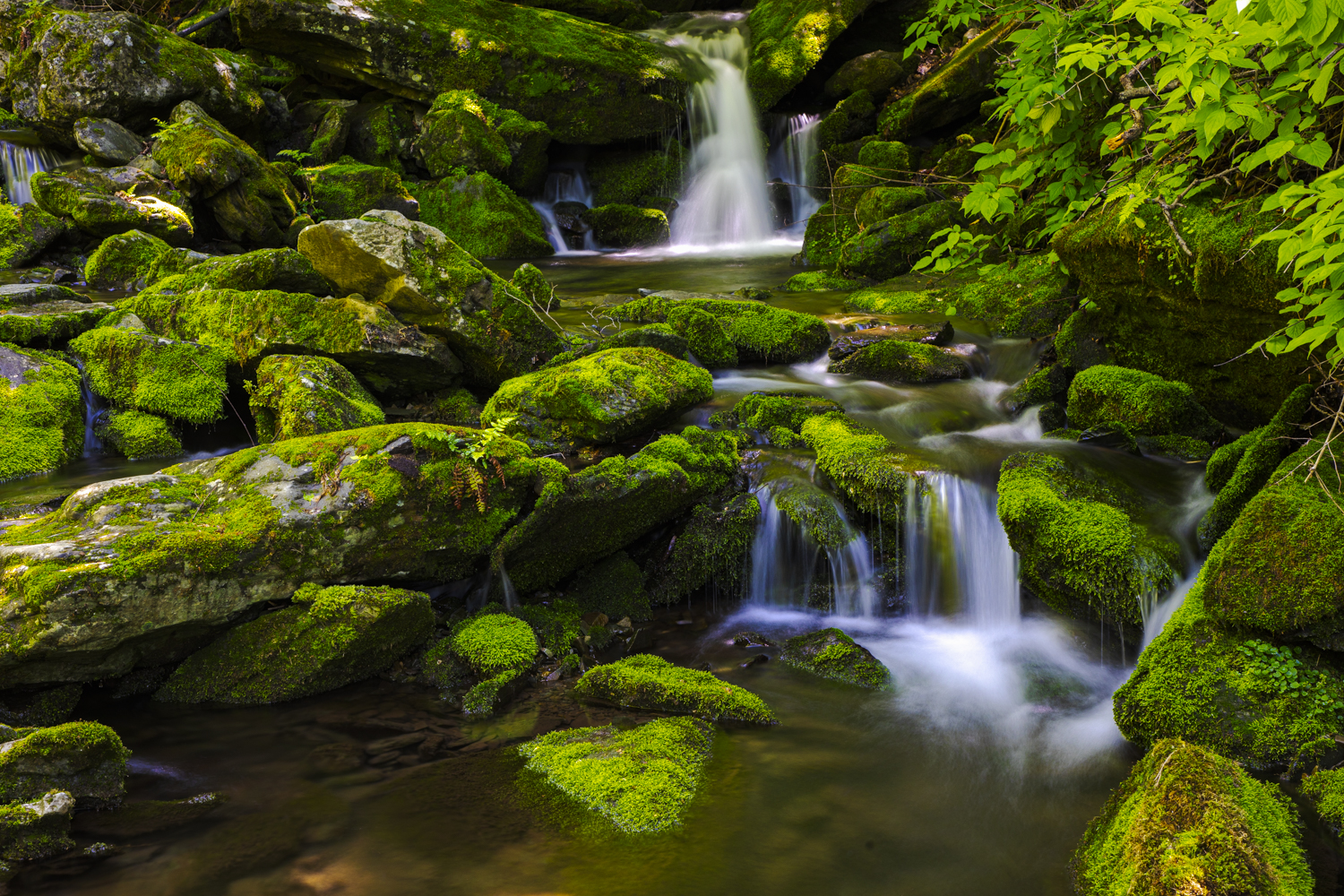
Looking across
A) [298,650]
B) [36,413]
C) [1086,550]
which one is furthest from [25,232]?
[1086,550]

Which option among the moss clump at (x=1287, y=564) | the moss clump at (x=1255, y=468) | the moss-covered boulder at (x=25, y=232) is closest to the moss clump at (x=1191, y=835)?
the moss clump at (x=1287, y=564)

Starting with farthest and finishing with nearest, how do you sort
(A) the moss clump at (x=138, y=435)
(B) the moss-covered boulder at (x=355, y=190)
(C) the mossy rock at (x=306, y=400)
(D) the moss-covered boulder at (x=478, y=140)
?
(D) the moss-covered boulder at (x=478, y=140) < (B) the moss-covered boulder at (x=355, y=190) < (A) the moss clump at (x=138, y=435) < (C) the mossy rock at (x=306, y=400)

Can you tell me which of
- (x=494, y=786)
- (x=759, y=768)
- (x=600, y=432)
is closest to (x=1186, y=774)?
(x=759, y=768)

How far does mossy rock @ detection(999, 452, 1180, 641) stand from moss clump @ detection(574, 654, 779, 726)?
6.62 feet

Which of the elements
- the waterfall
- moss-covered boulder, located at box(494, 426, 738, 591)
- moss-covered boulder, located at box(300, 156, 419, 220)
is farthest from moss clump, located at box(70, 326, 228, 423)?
the waterfall

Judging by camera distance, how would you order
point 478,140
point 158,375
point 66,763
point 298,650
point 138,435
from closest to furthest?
point 66,763, point 298,650, point 138,435, point 158,375, point 478,140

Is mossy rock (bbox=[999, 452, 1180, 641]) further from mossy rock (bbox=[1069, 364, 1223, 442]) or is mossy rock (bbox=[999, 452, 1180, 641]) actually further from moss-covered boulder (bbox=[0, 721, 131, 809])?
moss-covered boulder (bbox=[0, 721, 131, 809])

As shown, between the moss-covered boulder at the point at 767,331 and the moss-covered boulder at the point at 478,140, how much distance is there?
8.81 metres

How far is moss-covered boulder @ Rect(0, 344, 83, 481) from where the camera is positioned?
6.31 meters

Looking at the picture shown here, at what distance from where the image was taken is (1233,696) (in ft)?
12.1

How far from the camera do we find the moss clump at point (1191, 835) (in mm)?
2697

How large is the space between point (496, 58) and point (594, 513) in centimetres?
1515

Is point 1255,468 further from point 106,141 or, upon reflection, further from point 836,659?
point 106,141

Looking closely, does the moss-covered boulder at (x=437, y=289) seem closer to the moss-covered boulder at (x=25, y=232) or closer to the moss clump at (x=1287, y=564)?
the moss clump at (x=1287, y=564)
